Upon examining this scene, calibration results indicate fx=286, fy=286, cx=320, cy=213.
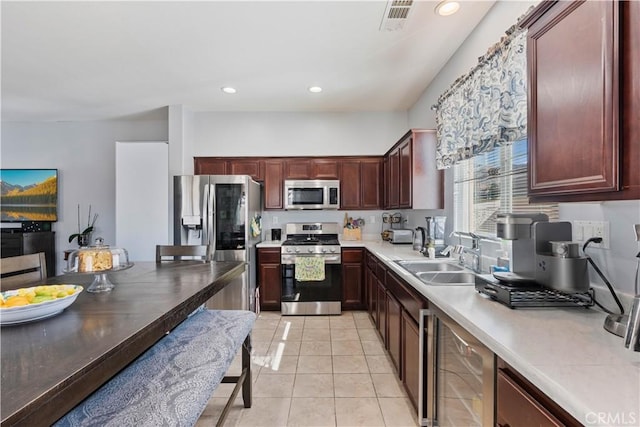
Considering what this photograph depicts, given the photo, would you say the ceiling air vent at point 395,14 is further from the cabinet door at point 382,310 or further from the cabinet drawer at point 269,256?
the cabinet drawer at point 269,256

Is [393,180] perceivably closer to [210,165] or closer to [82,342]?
[210,165]

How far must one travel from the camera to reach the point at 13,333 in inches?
37.3

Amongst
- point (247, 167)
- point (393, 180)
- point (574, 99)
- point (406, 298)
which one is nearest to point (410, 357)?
point (406, 298)

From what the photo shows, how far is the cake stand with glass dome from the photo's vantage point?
4.54 ft

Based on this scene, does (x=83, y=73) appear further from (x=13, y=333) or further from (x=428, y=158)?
(x=428, y=158)

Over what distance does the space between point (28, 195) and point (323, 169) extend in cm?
456

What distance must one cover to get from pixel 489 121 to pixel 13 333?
2436 millimetres

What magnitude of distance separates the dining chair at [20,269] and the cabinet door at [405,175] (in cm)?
290

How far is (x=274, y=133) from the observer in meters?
4.14

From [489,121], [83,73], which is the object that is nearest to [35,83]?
[83,73]

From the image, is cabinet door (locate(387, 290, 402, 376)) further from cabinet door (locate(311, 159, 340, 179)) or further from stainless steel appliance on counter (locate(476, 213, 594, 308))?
cabinet door (locate(311, 159, 340, 179))

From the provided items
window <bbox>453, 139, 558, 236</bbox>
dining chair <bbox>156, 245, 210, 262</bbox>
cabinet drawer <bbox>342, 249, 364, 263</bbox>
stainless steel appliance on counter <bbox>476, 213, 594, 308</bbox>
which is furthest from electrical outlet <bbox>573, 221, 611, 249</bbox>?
cabinet drawer <bbox>342, 249, 364, 263</bbox>

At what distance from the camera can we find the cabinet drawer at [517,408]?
0.76 meters

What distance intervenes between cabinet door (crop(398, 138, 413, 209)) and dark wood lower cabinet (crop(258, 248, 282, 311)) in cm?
168
